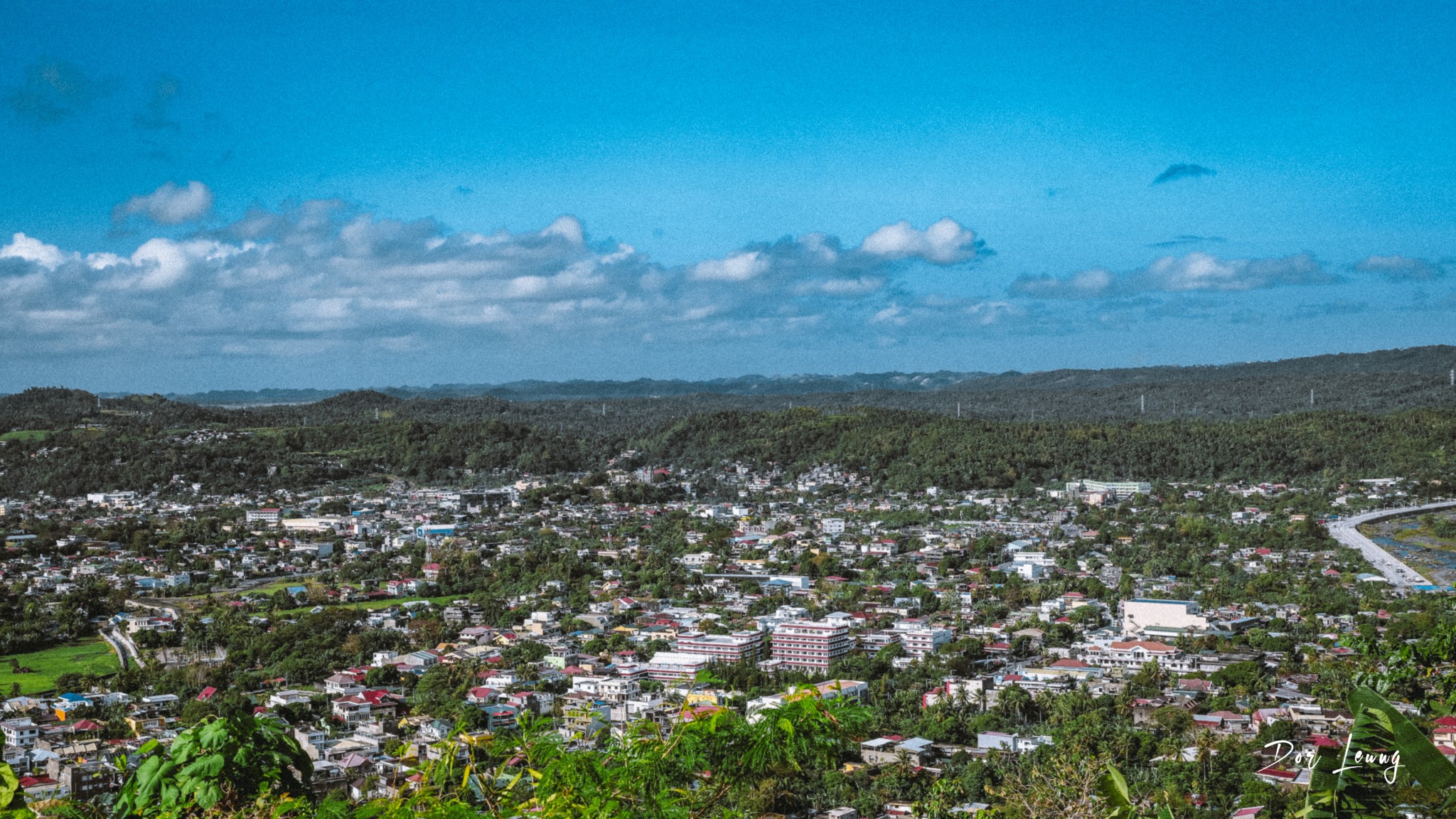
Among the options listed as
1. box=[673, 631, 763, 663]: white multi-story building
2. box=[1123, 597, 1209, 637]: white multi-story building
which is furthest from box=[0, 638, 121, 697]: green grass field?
box=[1123, 597, 1209, 637]: white multi-story building

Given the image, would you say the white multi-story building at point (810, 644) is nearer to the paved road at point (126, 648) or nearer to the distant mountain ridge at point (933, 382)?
the paved road at point (126, 648)

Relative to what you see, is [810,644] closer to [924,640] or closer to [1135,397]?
[924,640]

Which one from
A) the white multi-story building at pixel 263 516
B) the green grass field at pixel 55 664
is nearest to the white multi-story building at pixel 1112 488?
the white multi-story building at pixel 263 516

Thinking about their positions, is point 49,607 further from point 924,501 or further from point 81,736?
point 924,501

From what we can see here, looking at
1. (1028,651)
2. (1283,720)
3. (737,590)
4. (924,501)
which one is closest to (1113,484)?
(924,501)

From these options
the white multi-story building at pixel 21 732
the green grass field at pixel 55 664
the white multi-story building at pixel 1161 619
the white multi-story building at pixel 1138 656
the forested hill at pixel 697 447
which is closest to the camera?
the white multi-story building at pixel 21 732

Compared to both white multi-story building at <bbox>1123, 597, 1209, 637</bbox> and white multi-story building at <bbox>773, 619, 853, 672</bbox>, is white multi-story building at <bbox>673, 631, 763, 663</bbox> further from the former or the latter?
white multi-story building at <bbox>1123, 597, 1209, 637</bbox>

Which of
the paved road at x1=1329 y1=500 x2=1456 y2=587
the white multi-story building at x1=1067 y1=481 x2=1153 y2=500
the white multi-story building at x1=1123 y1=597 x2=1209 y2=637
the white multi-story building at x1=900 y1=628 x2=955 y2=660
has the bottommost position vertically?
the white multi-story building at x1=900 y1=628 x2=955 y2=660
